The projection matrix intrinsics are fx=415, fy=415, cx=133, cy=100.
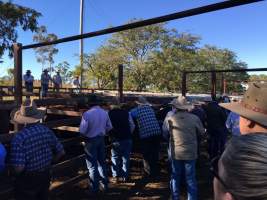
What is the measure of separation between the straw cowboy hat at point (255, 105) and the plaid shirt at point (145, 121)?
19.5 ft

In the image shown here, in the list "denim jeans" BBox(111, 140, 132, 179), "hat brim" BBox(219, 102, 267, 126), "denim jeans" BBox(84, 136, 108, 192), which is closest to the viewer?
"hat brim" BBox(219, 102, 267, 126)

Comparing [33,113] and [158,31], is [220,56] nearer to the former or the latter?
[158,31]

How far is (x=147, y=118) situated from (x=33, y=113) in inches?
141

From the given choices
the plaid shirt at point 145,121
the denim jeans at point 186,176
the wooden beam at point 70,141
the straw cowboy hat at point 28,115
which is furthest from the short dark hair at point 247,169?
the plaid shirt at point 145,121

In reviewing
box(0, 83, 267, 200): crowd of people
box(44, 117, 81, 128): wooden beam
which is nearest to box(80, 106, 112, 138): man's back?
box(0, 83, 267, 200): crowd of people

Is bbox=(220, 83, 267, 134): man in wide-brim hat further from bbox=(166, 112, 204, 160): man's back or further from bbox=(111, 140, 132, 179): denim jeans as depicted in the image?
bbox=(111, 140, 132, 179): denim jeans

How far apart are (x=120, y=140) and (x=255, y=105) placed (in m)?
6.13

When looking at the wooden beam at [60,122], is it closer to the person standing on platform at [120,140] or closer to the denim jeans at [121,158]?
the person standing on platform at [120,140]

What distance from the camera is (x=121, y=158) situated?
8.27 meters

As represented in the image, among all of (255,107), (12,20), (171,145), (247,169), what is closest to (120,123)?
(171,145)

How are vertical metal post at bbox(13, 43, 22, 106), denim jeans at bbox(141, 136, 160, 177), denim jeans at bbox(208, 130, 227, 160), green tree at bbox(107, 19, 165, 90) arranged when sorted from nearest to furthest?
vertical metal post at bbox(13, 43, 22, 106) → denim jeans at bbox(141, 136, 160, 177) → denim jeans at bbox(208, 130, 227, 160) → green tree at bbox(107, 19, 165, 90)

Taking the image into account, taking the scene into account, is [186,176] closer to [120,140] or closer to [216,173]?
[120,140]

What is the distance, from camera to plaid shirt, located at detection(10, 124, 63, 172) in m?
4.45

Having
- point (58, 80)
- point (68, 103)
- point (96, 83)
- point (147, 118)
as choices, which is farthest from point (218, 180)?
point (96, 83)
